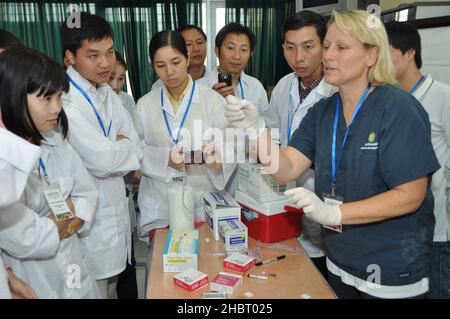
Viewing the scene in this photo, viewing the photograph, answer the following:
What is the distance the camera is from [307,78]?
192cm

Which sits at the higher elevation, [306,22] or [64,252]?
[306,22]

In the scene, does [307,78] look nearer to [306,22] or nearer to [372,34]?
[306,22]

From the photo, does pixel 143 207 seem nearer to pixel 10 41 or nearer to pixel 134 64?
pixel 10 41

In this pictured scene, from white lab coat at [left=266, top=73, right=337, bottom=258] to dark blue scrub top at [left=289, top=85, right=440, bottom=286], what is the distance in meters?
0.45

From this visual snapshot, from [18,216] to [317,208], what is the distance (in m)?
0.88

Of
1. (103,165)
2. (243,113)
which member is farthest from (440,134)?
(103,165)

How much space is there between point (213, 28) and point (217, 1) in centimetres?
32

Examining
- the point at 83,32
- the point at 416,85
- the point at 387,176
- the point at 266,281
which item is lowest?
the point at 266,281

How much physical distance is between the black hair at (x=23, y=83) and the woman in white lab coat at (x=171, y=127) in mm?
725

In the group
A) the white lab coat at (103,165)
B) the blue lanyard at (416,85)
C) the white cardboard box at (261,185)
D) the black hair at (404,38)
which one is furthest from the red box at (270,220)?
the black hair at (404,38)

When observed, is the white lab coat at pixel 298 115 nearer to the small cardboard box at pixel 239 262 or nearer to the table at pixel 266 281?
the table at pixel 266 281

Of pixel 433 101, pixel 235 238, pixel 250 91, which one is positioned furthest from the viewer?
pixel 250 91

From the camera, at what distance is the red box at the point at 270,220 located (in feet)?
5.13
